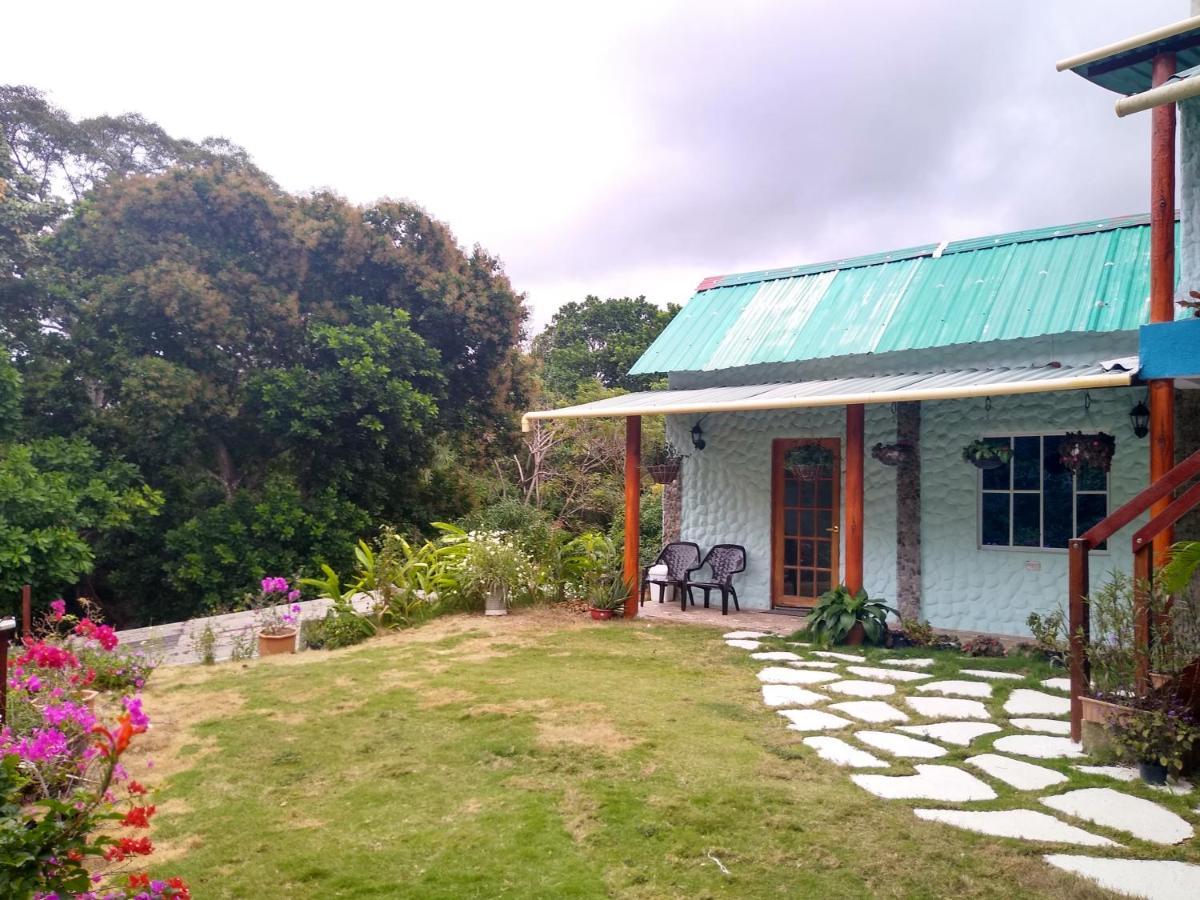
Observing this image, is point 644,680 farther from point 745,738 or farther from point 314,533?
point 314,533

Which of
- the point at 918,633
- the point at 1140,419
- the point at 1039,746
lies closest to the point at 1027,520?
the point at 1140,419

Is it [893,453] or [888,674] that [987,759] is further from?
[893,453]

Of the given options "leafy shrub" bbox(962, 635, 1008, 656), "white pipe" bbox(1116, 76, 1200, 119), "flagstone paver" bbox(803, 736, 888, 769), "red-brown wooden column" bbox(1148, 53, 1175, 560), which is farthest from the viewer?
"leafy shrub" bbox(962, 635, 1008, 656)

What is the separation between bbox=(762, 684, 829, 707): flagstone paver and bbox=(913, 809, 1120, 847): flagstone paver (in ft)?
5.81

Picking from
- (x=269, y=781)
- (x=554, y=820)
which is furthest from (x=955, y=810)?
(x=269, y=781)

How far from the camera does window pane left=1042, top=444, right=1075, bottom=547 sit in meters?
7.25

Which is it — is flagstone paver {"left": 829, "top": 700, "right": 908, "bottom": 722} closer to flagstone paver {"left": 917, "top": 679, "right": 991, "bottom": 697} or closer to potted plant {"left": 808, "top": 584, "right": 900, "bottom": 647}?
flagstone paver {"left": 917, "top": 679, "right": 991, "bottom": 697}

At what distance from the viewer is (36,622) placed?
9836mm

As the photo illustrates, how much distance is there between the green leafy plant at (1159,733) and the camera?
3723 millimetres

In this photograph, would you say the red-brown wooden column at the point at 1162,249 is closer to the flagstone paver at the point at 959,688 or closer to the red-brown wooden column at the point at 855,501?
the flagstone paver at the point at 959,688

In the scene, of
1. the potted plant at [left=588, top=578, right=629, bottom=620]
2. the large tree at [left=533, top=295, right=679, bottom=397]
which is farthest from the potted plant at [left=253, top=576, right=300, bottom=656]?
the large tree at [left=533, top=295, right=679, bottom=397]

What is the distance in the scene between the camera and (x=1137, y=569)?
164 inches

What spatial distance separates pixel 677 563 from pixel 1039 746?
5.33 meters

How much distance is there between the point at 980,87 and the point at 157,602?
1293 centimetres
